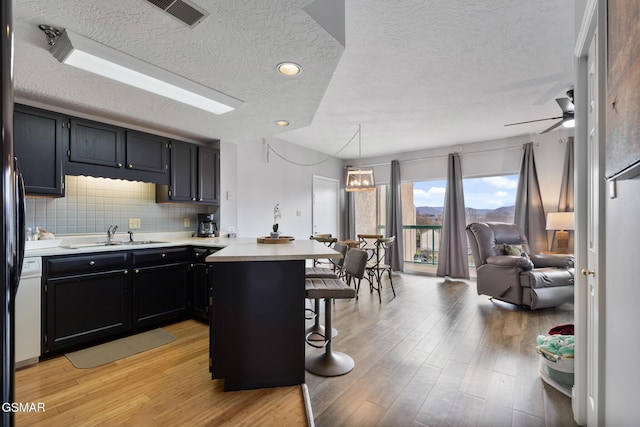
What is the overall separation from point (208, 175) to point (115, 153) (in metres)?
1.07

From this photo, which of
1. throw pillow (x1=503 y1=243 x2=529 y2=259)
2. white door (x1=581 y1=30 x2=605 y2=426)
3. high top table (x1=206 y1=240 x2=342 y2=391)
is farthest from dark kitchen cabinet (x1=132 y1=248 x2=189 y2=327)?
throw pillow (x1=503 y1=243 x2=529 y2=259)

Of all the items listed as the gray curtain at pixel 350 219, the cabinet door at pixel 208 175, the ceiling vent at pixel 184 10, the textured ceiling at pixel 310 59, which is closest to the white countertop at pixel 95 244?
the cabinet door at pixel 208 175

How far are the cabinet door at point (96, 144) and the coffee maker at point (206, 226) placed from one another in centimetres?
119

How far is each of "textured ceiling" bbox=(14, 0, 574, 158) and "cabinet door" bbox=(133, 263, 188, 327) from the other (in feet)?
5.31

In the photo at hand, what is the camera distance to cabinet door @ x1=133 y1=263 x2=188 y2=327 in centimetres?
285

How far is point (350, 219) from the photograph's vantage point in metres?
6.90

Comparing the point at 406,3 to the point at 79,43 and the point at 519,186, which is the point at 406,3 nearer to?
the point at 79,43

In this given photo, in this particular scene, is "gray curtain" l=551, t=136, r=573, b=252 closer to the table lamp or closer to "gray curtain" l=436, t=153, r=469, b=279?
the table lamp

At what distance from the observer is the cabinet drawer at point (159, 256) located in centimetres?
286

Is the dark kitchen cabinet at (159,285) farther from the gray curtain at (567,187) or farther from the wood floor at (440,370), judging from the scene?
the gray curtain at (567,187)

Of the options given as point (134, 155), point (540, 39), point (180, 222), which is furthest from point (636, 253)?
point (180, 222)

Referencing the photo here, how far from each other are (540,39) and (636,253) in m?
2.24

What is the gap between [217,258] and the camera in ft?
5.64

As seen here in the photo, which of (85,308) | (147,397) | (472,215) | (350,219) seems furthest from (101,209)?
(472,215)
